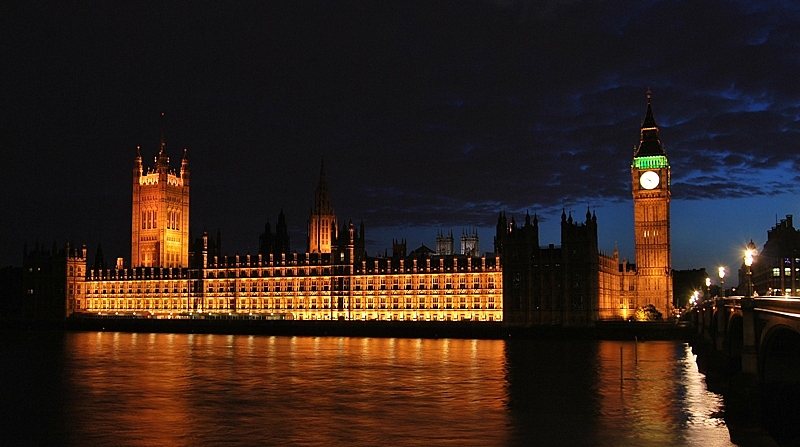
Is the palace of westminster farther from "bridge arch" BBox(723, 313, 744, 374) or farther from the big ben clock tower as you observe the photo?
"bridge arch" BBox(723, 313, 744, 374)

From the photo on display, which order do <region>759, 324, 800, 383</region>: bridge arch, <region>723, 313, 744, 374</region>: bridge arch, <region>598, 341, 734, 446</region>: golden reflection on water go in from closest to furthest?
<region>598, 341, 734, 446</region>: golden reflection on water → <region>759, 324, 800, 383</region>: bridge arch → <region>723, 313, 744, 374</region>: bridge arch

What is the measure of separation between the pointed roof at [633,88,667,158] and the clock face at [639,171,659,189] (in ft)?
10.8

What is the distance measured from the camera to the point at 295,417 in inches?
1761

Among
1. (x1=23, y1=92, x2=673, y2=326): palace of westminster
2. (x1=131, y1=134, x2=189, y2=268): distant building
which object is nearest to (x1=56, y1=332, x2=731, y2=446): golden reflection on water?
(x1=23, y1=92, x2=673, y2=326): palace of westminster

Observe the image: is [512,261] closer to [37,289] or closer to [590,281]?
[590,281]

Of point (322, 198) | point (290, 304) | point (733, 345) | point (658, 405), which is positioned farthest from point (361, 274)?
point (658, 405)

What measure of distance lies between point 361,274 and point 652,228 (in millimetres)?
47079

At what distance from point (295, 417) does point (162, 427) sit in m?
6.73

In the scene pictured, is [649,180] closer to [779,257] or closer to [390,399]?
[779,257]

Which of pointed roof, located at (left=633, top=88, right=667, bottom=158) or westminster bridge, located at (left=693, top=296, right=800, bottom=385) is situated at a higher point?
pointed roof, located at (left=633, top=88, right=667, bottom=158)

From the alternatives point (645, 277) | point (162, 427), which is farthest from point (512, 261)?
point (162, 427)

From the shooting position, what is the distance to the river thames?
39.7m

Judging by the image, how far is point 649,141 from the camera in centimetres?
14600

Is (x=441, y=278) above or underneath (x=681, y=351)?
above
